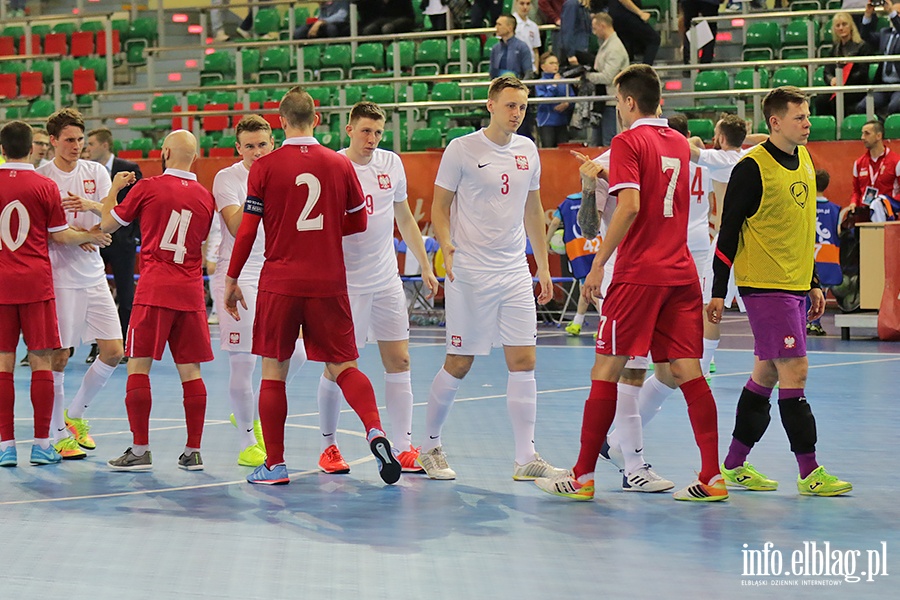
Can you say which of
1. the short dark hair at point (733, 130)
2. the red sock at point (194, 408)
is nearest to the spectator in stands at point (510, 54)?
the short dark hair at point (733, 130)

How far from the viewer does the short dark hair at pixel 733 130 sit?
29.7 ft

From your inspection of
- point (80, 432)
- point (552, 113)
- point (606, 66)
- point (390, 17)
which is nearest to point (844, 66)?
point (606, 66)

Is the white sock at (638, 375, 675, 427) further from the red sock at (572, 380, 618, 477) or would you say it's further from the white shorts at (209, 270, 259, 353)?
the white shorts at (209, 270, 259, 353)

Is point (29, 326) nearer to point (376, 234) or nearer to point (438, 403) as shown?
point (376, 234)

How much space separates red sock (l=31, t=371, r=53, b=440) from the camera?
25.0ft

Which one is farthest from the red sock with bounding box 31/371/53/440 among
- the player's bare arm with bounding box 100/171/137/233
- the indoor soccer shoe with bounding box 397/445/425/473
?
the indoor soccer shoe with bounding box 397/445/425/473

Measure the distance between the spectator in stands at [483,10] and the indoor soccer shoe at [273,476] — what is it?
15.1m

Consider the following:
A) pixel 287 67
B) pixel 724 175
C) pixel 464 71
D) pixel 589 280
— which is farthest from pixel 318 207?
pixel 287 67

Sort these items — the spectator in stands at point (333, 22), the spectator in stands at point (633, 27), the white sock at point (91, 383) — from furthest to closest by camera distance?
1. the spectator in stands at point (333, 22)
2. the spectator in stands at point (633, 27)
3. the white sock at point (91, 383)

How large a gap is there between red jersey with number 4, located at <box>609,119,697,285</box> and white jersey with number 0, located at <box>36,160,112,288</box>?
12.9 ft

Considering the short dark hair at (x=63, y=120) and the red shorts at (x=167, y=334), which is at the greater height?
the short dark hair at (x=63, y=120)

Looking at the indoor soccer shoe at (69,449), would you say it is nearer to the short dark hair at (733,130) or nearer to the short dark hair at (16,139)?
the short dark hair at (16,139)

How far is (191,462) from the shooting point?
295 inches

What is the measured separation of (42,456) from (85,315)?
111 centimetres
